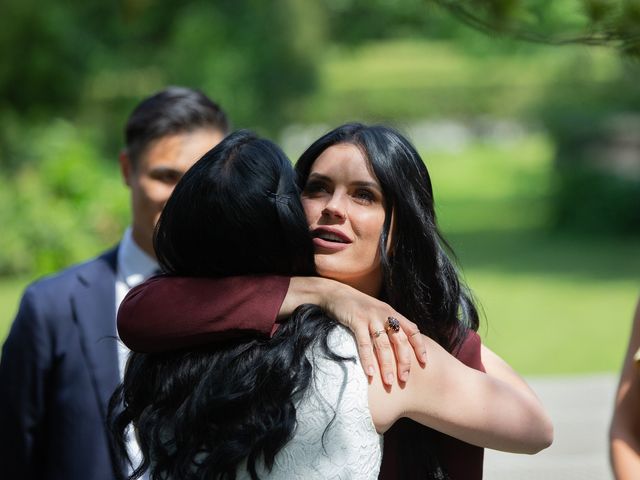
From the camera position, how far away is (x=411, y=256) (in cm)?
207

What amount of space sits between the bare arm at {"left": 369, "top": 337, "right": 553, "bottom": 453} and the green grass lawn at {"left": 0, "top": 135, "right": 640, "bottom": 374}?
230 centimetres

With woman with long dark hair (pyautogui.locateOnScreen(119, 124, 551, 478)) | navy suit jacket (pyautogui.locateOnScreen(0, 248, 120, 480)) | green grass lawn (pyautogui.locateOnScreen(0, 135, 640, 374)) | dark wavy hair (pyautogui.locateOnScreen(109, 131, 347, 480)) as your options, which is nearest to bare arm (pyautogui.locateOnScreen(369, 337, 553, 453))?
woman with long dark hair (pyautogui.locateOnScreen(119, 124, 551, 478))

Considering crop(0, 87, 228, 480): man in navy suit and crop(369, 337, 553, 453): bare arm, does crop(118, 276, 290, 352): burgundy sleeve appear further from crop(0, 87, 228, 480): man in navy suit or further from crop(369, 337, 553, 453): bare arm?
crop(0, 87, 228, 480): man in navy suit

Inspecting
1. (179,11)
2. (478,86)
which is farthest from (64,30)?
(478,86)

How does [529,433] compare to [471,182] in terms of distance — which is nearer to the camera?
[529,433]

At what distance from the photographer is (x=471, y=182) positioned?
30.6 meters

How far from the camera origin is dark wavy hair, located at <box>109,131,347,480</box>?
1821 mm

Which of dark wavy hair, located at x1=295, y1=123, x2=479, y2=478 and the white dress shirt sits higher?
dark wavy hair, located at x1=295, y1=123, x2=479, y2=478

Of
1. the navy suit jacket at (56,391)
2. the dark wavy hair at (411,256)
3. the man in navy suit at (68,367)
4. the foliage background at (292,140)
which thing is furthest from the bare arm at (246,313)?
the foliage background at (292,140)

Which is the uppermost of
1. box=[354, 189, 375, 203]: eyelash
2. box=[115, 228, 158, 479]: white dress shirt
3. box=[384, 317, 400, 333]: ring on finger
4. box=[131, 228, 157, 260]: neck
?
box=[354, 189, 375, 203]: eyelash

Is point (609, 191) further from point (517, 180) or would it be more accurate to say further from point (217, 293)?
point (217, 293)

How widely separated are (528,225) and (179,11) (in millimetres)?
8078

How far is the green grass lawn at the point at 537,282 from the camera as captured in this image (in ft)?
35.6

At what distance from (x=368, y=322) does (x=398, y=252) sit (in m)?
0.24
